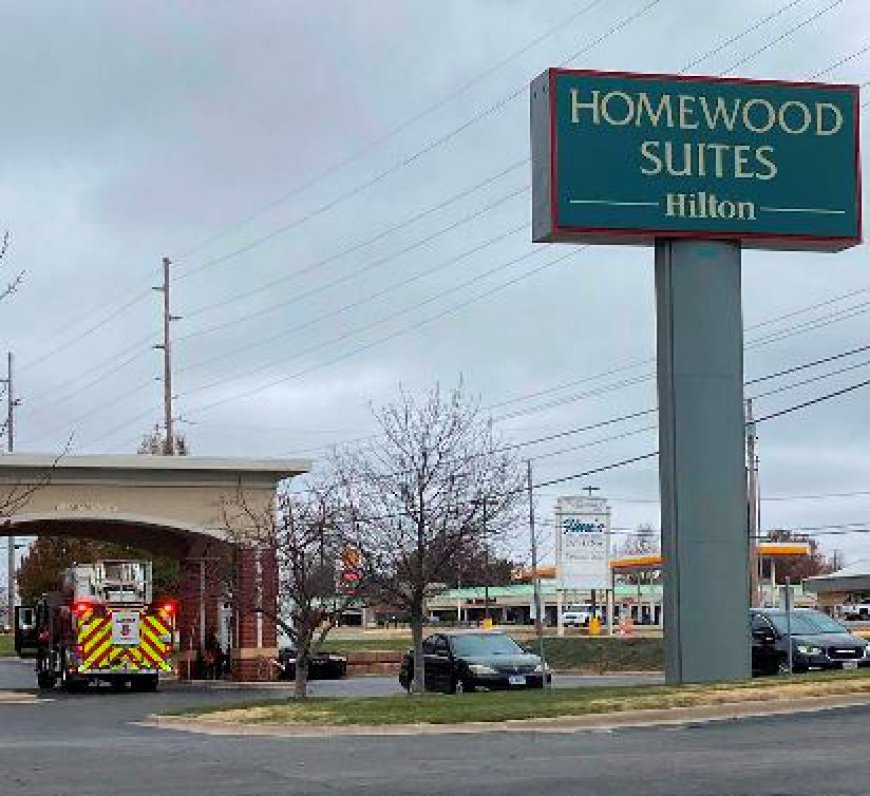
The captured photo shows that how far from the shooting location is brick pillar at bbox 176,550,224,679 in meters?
43.9

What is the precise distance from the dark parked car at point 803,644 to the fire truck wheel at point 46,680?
68.7ft

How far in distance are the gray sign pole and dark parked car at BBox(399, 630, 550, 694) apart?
435 centimetres

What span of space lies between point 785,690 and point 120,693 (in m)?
22.8

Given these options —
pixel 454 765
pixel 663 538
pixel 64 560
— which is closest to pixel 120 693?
pixel 663 538

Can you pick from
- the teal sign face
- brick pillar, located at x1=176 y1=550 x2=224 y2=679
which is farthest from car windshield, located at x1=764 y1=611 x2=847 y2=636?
brick pillar, located at x1=176 y1=550 x2=224 y2=679

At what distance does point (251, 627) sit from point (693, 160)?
22.1m

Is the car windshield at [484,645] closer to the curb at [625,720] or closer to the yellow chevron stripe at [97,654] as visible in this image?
the curb at [625,720]

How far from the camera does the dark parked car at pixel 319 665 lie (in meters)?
45.4

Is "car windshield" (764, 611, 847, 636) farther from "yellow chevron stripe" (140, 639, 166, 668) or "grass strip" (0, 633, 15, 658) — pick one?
"grass strip" (0, 633, 15, 658)

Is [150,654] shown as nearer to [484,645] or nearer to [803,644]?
[484,645]

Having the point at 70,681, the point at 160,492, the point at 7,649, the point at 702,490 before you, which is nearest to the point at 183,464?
the point at 160,492

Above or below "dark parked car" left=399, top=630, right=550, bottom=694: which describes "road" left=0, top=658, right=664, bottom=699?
below

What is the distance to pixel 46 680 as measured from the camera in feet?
146

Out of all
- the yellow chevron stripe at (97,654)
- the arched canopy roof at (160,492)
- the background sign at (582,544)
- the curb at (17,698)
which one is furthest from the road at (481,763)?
the background sign at (582,544)
